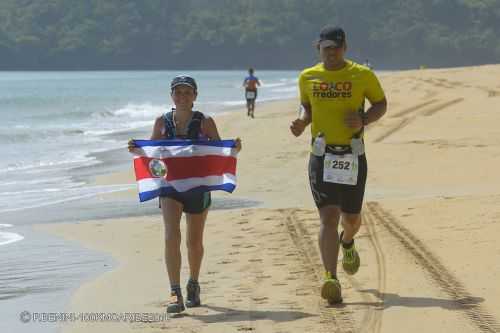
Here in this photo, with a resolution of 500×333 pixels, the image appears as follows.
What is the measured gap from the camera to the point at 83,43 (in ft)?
517

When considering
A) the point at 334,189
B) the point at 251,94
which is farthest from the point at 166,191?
the point at 251,94

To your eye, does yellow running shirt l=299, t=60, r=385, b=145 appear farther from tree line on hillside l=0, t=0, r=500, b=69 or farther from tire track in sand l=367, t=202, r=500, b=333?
tree line on hillside l=0, t=0, r=500, b=69

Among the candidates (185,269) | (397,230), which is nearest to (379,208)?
(397,230)

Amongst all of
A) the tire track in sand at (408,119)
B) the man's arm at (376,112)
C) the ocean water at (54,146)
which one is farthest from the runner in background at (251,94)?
the man's arm at (376,112)

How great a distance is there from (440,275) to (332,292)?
99 cm

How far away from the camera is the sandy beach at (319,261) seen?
20.4ft

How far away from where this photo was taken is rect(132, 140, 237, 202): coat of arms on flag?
6.62m

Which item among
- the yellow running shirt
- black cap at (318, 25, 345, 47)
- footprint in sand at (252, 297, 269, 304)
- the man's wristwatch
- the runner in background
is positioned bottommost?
footprint in sand at (252, 297, 269, 304)

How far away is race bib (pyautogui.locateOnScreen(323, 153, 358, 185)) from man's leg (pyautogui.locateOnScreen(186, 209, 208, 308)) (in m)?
0.81

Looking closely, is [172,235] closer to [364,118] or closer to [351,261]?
[351,261]

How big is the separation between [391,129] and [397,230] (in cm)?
997

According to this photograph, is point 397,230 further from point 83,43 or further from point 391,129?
point 83,43

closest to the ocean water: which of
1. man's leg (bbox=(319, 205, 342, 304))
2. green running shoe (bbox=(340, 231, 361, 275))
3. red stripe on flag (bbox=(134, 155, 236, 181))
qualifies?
red stripe on flag (bbox=(134, 155, 236, 181))

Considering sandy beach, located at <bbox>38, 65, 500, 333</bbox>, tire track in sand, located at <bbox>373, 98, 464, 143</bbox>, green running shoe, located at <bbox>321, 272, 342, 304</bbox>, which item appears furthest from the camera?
tire track in sand, located at <bbox>373, 98, 464, 143</bbox>
